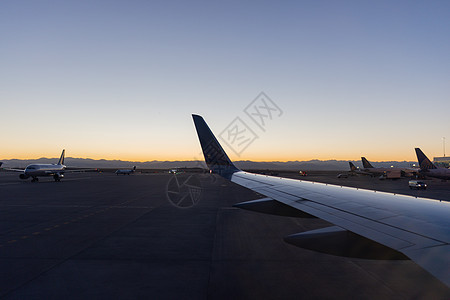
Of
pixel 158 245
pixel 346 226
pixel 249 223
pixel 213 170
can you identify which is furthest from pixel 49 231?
pixel 346 226

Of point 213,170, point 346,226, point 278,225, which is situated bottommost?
point 278,225

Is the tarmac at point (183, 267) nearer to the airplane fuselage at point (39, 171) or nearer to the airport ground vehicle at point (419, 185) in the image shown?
the airport ground vehicle at point (419, 185)

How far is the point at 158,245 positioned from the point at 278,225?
566 cm

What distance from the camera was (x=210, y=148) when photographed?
9.65 meters

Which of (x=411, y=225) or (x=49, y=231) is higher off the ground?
(x=411, y=225)

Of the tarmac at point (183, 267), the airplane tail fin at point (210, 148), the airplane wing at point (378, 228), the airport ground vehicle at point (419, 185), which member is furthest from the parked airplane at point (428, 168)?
the airplane wing at point (378, 228)

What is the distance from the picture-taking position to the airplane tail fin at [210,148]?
30.8ft

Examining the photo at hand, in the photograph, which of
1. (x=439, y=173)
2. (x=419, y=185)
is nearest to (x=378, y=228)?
(x=419, y=185)

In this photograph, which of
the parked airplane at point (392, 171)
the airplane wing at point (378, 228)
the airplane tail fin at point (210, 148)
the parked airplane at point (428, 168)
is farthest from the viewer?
the parked airplane at point (392, 171)

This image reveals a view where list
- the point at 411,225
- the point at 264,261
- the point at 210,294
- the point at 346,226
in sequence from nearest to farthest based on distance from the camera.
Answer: the point at 411,225 → the point at 346,226 → the point at 210,294 → the point at 264,261

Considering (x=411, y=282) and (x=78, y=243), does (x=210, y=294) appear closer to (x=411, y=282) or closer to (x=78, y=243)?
(x=411, y=282)

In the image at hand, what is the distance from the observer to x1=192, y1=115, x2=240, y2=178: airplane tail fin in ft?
30.8

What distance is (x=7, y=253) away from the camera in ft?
26.2

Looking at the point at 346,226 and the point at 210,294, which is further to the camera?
the point at 210,294
